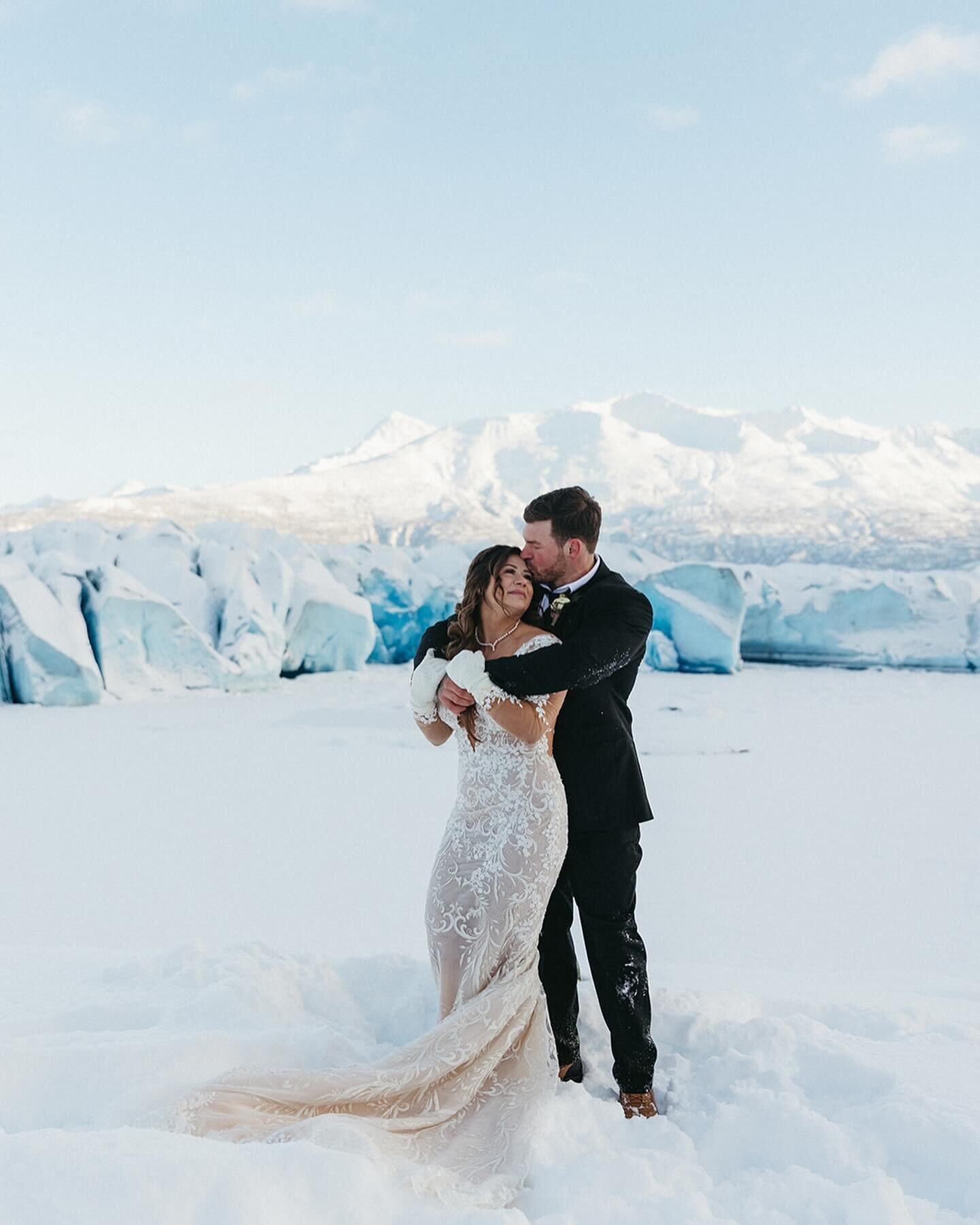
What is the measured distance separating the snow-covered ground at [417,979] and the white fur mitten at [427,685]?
83 cm

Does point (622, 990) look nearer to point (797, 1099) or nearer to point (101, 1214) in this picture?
point (797, 1099)

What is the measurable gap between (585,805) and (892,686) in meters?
13.8

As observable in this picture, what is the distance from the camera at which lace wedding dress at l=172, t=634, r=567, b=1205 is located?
190cm

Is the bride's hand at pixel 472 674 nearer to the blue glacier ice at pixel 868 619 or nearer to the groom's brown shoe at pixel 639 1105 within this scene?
the groom's brown shoe at pixel 639 1105

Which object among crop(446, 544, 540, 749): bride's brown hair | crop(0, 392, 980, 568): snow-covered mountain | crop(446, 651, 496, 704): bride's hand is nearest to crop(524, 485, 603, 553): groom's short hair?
crop(446, 544, 540, 749): bride's brown hair

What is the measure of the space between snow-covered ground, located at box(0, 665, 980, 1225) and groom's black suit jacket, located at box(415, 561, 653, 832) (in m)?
0.65

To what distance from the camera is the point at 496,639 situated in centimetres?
221

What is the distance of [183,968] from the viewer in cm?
286

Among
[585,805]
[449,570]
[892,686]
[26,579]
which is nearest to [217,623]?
[26,579]

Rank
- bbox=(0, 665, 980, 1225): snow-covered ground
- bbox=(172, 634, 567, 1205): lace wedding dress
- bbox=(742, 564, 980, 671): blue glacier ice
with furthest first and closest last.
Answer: bbox=(742, 564, 980, 671): blue glacier ice < bbox=(172, 634, 567, 1205): lace wedding dress < bbox=(0, 665, 980, 1225): snow-covered ground

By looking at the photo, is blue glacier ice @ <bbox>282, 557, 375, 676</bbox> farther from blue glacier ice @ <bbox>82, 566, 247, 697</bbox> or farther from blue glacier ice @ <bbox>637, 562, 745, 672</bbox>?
blue glacier ice @ <bbox>637, 562, 745, 672</bbox>

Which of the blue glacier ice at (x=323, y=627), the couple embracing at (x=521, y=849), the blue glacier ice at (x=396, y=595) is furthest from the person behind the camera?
the blue glacier ice at (x=396, y=595)

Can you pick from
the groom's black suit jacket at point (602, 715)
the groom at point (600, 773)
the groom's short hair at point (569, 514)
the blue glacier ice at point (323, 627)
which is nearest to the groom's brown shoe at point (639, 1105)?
the groom at point (600, 773)

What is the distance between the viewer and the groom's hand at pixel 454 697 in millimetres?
2154
